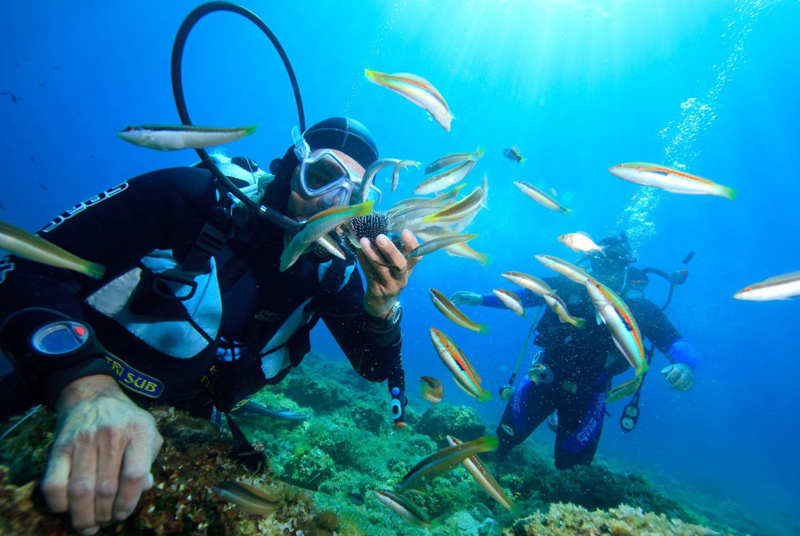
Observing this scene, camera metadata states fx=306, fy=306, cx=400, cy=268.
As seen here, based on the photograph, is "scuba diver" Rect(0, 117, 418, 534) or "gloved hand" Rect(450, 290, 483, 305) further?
"gloved hand" Rect(450, 290, 483, 305)

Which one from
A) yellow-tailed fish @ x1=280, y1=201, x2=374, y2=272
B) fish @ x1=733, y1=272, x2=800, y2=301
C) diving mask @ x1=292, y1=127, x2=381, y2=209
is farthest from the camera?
diving mask @ x1=292, y1=127, x2=381, y2=209

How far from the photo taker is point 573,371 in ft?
24.5

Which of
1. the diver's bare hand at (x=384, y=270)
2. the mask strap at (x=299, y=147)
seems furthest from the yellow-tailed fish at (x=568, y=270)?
the mask strap at (x=299, y=147)

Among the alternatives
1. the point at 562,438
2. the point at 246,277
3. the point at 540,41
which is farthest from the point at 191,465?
the point at 540,41

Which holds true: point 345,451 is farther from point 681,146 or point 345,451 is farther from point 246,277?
point 681,146

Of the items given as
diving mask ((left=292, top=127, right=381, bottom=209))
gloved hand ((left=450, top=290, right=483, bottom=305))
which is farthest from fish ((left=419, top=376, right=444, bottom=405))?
gloved hand ((left=450, top=290, right=483, bottom=305))

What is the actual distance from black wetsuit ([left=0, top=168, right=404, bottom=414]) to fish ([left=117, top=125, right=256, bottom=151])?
1.05 metres

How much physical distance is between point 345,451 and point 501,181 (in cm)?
7312

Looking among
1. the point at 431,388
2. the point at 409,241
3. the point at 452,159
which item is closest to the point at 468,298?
the point at 431,388

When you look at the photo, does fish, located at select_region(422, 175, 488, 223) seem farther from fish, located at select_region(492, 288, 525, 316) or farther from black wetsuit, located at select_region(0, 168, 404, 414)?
fish, located at select_region(492, 288, 525, 316)

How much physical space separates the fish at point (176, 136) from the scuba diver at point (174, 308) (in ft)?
3.14

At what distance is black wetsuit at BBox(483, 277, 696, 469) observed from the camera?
714 centimetres

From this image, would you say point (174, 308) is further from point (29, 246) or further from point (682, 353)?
point (682, 353)

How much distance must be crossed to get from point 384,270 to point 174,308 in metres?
1.89
